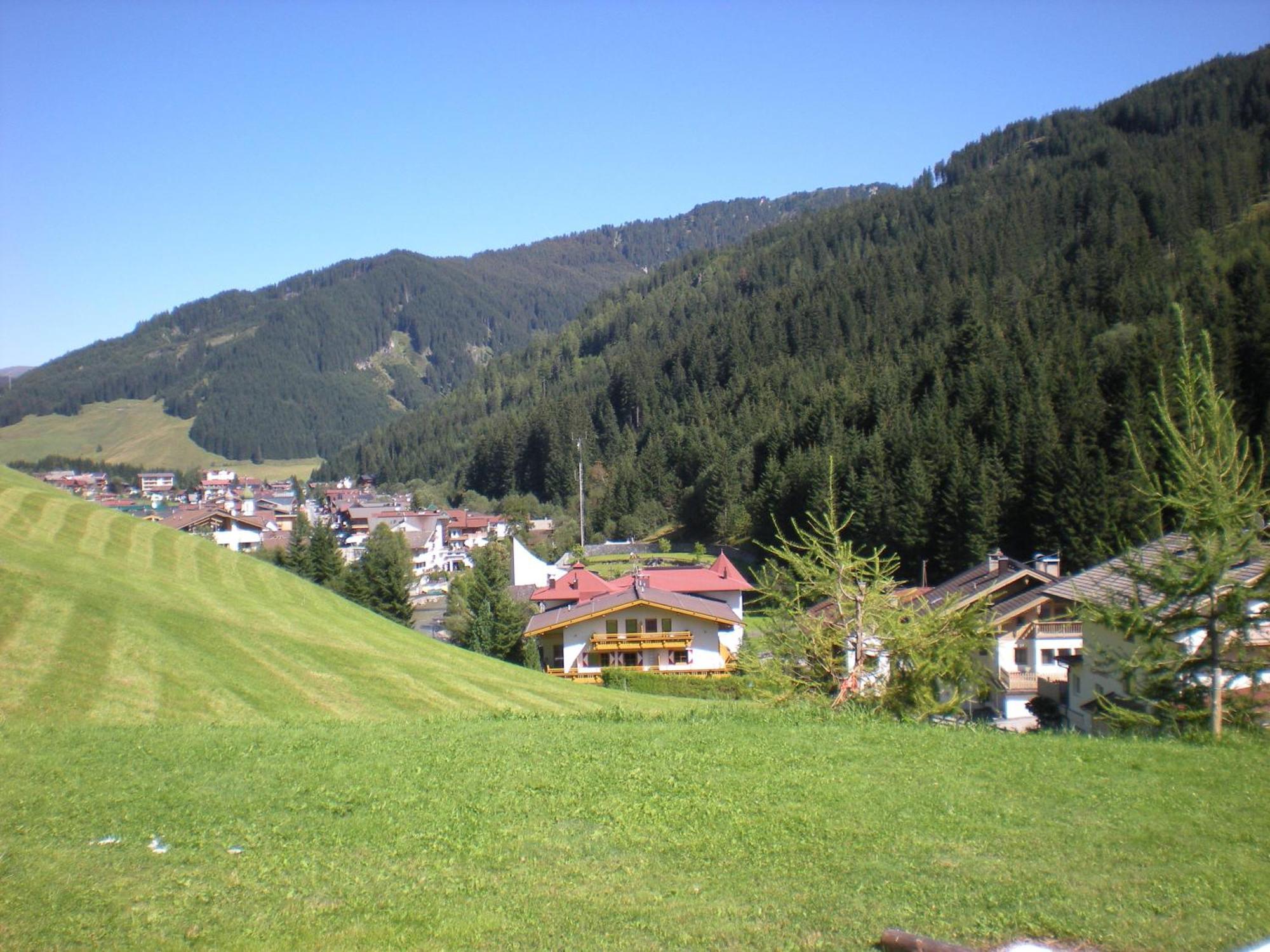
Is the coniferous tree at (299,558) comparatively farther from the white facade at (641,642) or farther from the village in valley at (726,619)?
the white facade at (641,642)

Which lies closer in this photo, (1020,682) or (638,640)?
(1020,682)

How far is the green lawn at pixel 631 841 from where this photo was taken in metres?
5.60

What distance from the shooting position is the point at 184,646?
57.6 ft

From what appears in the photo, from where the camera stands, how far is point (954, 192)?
5945 inches

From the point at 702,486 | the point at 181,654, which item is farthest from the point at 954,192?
the point at 181,654

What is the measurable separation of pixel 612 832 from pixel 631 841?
0.84ft

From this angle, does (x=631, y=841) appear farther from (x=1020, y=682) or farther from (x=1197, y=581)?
(x=1020, y=682)

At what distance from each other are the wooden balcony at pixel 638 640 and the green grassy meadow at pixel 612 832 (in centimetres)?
2527

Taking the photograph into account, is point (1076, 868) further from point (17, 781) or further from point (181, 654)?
point (181, 654)

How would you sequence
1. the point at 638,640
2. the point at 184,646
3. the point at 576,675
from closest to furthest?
the point at 184,646, the point at 576,675, the point at 638,640

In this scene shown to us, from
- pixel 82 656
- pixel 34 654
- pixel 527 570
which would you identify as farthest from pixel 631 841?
pixel 527 570

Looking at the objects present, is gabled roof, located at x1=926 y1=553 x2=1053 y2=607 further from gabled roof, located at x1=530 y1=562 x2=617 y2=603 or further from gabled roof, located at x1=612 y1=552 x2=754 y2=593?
gabled roof, located at x1=530 y1=562 x2=617 y2=603

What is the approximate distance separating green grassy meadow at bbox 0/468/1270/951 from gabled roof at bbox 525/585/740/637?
81.4 ft

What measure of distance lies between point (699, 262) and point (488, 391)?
52.1 m
